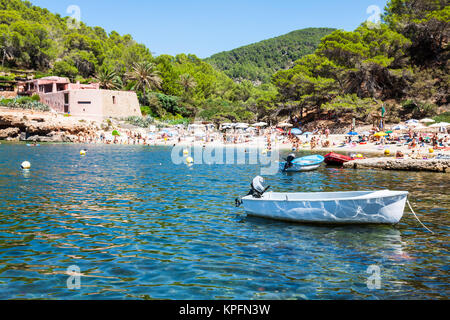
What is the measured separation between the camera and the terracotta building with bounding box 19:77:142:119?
2817 inches

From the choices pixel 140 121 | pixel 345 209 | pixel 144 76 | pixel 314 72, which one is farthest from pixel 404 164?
pixel 144 76

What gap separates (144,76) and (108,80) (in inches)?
329

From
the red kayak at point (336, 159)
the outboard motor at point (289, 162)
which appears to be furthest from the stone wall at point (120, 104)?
the outboard motor at point (289, 162)

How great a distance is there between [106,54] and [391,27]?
73.1 metres

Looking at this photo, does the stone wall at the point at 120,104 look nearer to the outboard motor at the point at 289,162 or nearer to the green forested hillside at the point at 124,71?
the green forested hillside at the point at 124,71

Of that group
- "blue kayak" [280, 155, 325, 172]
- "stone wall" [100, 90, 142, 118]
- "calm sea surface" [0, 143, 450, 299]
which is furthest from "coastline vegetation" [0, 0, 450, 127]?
"calm sea surface" [0, 143, 450, 299]

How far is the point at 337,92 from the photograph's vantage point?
61.0 metres

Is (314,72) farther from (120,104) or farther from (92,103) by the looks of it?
(92,103)

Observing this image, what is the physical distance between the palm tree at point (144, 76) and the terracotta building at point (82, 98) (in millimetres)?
6941

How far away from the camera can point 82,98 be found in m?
71.4

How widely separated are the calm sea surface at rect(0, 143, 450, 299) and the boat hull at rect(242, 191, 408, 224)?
0.34 meters

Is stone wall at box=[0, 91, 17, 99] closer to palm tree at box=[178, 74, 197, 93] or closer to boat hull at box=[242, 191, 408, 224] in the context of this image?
palm tree at box=[178, 74, 197, 93]
